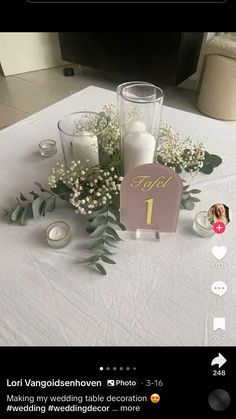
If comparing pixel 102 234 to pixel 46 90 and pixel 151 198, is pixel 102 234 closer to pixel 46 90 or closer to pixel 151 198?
pixel 151 198

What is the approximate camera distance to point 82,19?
207mm

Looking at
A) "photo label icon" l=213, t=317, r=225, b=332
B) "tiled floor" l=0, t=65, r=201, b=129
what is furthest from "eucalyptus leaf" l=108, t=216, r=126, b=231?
"tiled floor" l=0, t=65, r=201, b=129

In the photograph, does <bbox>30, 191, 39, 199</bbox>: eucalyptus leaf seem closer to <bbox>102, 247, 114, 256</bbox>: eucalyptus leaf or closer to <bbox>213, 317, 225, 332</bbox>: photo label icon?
<bbox>102, 247, 114, 256</bbox>: eucalyptus leaf

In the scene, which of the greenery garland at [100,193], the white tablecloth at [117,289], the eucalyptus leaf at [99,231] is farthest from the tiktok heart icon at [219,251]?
the eucalyptus leaf at [99,231]

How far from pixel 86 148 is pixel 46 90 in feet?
6.58

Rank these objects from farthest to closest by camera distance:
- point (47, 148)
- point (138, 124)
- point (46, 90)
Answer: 1. point (46, 90)
2. point (47, 148)
3. point (138, 124)

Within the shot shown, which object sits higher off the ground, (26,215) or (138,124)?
(138,124)

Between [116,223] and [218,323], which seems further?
[116,223]

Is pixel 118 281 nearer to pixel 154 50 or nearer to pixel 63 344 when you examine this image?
pixel 63 344

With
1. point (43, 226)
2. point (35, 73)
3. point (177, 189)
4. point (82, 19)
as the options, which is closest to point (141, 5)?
point (82, 19)

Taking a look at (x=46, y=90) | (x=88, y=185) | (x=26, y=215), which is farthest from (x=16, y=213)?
(x=46, y=90)

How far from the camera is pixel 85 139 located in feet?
2.01

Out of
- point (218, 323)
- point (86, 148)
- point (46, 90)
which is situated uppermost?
point (86, 148)
